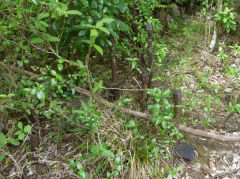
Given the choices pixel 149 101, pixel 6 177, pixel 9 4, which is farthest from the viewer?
pixel 149 101

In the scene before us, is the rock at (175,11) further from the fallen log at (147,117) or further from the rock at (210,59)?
the fallen log at (147,117)

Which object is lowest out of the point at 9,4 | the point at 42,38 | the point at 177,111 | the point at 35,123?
the point at 35,123

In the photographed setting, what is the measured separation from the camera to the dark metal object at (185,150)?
7.86ft

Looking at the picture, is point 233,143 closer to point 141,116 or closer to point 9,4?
point 141,116

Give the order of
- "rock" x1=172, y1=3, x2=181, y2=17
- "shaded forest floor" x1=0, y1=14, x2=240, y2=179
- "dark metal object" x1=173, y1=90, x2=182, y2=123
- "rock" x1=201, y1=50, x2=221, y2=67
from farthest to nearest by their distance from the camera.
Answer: "rock" x1=172, y1=3, x2=181, y2=17 → "rock" x1=201, y1=50, x2=221, y2=67 → "dark metal object" x1=173, y1=90, x2=182, y2=123 → "shaded forest floor" x1=0, y1=14, x2=240, y2=179

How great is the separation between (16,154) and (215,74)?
3318mm

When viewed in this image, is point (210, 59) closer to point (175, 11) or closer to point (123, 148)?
point (175, 11)

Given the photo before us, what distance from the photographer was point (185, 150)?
8.03ft

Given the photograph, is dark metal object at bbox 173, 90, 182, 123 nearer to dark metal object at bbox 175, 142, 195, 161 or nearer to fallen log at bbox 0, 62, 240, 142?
fallen log at bbox 0, 62, 240, 142

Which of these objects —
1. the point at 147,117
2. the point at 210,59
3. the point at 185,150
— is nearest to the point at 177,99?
the point at 147,117

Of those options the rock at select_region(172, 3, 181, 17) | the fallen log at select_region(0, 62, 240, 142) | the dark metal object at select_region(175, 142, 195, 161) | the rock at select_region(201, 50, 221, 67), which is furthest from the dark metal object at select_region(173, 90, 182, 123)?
the rock at select_region(172, 3, 181, 17)

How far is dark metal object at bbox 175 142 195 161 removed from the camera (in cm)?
240

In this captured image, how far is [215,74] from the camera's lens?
362 cm

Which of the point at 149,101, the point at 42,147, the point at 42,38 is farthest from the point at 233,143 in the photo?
the point at 42,38
